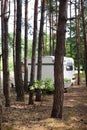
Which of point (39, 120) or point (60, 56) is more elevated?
point (60, 56)

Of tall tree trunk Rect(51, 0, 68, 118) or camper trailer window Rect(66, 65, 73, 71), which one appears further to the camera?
camper trailer window Rect(66, 65, 73, 71)

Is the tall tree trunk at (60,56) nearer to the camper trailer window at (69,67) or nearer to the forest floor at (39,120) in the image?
the forest floor at (39,120)

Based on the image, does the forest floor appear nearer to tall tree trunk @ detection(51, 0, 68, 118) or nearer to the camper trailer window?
tall tree trunk @ detection(51, 0, 68, 118)

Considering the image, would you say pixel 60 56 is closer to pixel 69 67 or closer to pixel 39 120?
pixel 39 120

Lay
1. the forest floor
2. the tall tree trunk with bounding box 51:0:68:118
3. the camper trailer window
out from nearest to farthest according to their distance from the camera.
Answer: the forest floor
the tall tree trunk with bounding box 51:0:68:118
the camper trailer window

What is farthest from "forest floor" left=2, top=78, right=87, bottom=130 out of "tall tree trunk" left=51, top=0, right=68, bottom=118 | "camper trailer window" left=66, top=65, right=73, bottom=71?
"camper trailer window" left=66, top=65, right=73, bottom=71

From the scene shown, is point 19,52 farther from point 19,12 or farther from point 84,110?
point 84,110

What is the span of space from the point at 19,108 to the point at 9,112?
1216mm

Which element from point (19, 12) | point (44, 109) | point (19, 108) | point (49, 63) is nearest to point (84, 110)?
point (44, 109)

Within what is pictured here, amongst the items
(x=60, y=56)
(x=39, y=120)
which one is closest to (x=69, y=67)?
(x=60, y=56)

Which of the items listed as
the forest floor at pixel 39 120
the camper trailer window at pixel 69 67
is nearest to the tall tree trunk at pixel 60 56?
the forest floor at pixel 39 120

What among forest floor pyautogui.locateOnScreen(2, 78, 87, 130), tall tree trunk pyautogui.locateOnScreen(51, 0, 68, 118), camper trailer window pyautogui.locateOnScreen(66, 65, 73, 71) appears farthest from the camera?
camper trailer window pyautogui.locateOnScreen(66, 65, 73, 71)

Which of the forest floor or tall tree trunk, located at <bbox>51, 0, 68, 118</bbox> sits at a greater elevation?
tall tree trunk, located at <bbox>51, 0, 68, 118</bbox>

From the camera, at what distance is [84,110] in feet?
41.2
